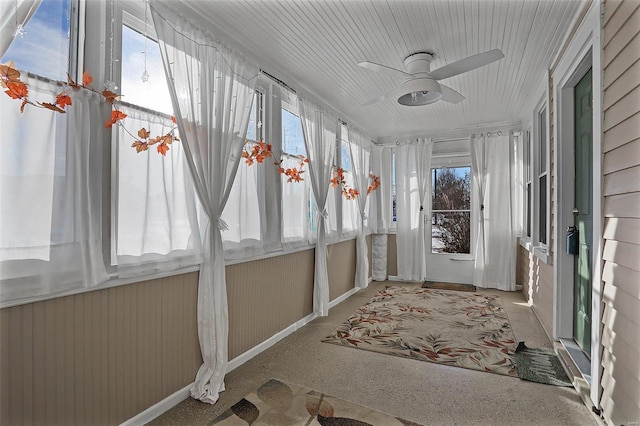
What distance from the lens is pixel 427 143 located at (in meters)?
5.59

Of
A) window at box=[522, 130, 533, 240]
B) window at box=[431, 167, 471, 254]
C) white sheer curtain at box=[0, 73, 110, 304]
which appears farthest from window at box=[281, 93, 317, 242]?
window at box=[522, 130, 533, 240]

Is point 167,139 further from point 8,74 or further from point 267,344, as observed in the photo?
point 267,344

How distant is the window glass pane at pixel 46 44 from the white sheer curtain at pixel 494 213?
5144 millimetres

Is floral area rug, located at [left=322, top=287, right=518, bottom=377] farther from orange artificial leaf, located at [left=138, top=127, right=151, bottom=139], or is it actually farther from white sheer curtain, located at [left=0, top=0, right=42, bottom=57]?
white sheer curtain, located at [left=0, top=0, right=42, bottom=57]

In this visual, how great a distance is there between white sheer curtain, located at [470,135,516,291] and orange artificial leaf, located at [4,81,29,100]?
17.4 feet

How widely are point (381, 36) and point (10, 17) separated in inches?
86.7

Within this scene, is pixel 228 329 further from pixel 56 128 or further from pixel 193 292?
pixel 56 128

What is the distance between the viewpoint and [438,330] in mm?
3439

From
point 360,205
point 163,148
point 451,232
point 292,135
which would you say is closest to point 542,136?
point 451,232

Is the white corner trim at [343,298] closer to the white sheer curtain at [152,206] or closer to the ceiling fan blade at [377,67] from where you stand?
the white sheer curtain at [152,206]

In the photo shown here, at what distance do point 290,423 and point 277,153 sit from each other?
7.23ft

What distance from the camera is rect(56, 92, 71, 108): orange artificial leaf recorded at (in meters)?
1.55

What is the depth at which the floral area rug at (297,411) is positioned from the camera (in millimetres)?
1955

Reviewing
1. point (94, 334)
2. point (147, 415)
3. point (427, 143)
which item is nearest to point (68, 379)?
point (94, 334)
